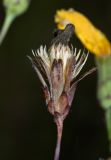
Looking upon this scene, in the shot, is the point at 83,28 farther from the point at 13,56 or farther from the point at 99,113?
the point at 13,56

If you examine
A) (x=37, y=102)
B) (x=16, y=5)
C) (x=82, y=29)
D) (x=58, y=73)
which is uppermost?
(x=37, y=102)

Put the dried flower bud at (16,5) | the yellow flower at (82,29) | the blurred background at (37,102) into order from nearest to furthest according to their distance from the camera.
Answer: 1. the yellow flower at (82,29)
2. the dried flower bud at (16,5)
3. the blurred background at (37,102)

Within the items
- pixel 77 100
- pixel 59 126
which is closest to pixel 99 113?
pixel 77 100

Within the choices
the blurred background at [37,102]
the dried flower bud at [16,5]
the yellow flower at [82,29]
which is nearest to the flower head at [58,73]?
the yellow flower at [82,29]

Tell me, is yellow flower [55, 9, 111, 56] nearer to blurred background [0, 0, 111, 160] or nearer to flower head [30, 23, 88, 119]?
flower head [30, 23, 88, 119]

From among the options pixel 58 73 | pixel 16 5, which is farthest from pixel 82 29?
pixel 58 73

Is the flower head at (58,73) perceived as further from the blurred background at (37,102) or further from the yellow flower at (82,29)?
the blurred background at (37,102)

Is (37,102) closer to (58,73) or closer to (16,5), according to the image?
(16,5)
